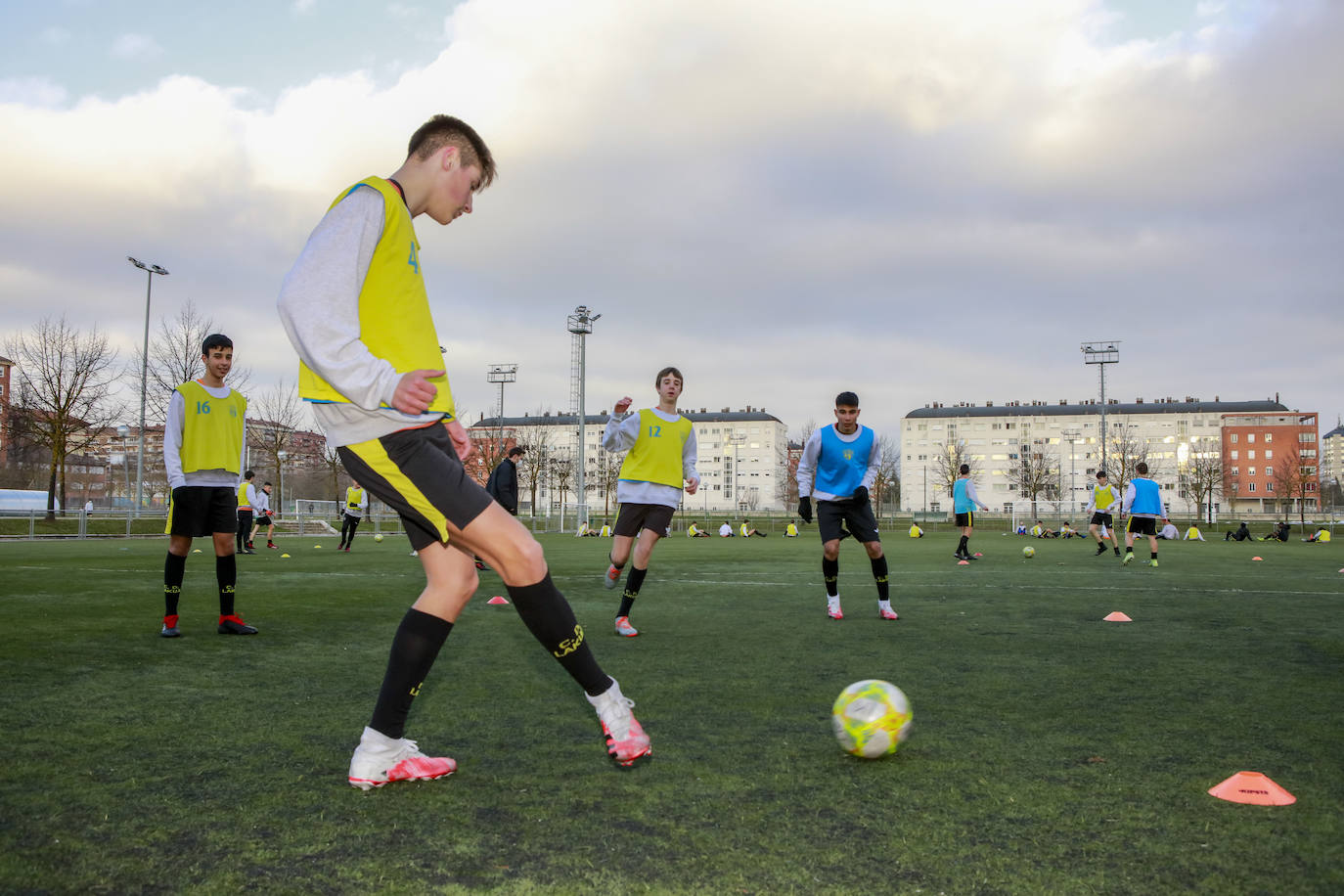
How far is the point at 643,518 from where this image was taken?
24.2 feet

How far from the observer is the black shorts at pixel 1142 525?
56.1 ft

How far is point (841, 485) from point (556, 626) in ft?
17.7

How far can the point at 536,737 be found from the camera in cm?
340

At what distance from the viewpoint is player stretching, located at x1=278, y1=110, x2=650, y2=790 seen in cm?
255

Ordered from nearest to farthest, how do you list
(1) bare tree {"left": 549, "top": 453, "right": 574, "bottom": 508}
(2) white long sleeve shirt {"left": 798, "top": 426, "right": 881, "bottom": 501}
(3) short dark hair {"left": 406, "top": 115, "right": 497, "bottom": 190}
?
1. (3) short dark hair {"left": 406, "top": 115, "right": 497, "bottom": 190}
2. (2) white long sleeve shirt {"left": 798, "top": 426, "right": 881, "bottom": 501}
3. (1) bare tree {"left": 549, "top": 453, "right": 574, "bottom": 508}

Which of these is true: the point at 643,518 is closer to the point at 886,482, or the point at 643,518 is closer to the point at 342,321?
the point at 342,321

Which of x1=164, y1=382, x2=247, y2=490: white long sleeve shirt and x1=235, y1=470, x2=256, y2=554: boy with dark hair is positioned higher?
x1=164, y1=382, x2=247, y2=490: white long sleeve shirt

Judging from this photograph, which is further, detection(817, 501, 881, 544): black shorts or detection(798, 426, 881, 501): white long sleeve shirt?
detection(798, 426, 881, 501): white long sleeve shirt

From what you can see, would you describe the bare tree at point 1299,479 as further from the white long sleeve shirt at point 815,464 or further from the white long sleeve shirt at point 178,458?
the white long sleeve shirt at point 178,458

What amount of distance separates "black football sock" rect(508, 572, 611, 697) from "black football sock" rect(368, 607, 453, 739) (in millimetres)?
266

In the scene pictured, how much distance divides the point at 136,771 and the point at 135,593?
23.7 ft

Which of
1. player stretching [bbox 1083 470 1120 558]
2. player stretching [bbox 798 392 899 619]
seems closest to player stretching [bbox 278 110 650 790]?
player stretching [bbox 798 392 899 619]

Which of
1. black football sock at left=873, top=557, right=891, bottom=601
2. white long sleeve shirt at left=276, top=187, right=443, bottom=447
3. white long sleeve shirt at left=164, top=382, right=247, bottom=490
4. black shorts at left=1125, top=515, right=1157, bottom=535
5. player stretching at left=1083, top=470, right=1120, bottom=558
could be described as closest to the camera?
white long sleeve shirt at left=276, top=187, right=443, bottom=447

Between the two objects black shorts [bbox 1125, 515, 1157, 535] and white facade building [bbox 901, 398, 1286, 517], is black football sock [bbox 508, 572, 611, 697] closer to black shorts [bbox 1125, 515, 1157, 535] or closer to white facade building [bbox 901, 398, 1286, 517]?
black shorts [bbox 1125, 515, 1157, 535]
